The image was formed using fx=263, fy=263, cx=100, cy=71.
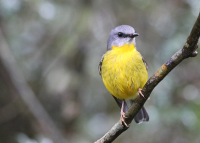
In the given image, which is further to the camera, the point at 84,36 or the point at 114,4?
the point at 114,4

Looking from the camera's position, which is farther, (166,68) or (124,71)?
(124,71)

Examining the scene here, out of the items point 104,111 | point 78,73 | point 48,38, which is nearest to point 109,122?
point 104,111

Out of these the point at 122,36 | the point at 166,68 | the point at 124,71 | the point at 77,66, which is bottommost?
the point at 166,68

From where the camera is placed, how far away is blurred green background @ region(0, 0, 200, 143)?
495cm

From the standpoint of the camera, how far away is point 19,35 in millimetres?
6133

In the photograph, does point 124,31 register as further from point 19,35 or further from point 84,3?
point 19,35

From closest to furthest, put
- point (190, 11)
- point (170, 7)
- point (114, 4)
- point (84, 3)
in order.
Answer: point (190, 11), point (84, 3), point (170, 7), point (114, 4)

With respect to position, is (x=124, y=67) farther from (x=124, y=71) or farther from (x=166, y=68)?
(x=166, y=68)

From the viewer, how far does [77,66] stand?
18.8 feet

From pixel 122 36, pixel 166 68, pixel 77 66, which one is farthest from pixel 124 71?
pixel 77 66

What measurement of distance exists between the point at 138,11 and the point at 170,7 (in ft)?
2.34

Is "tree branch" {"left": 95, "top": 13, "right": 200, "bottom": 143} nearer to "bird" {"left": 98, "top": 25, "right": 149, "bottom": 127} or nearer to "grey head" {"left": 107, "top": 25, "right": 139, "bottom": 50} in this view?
"bird" {"left": 98, "top": 25, "right": 149, "bottom": 127}

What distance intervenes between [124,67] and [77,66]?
2167 millimetres

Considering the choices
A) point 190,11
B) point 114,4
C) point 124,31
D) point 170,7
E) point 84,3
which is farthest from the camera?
point 114,4
